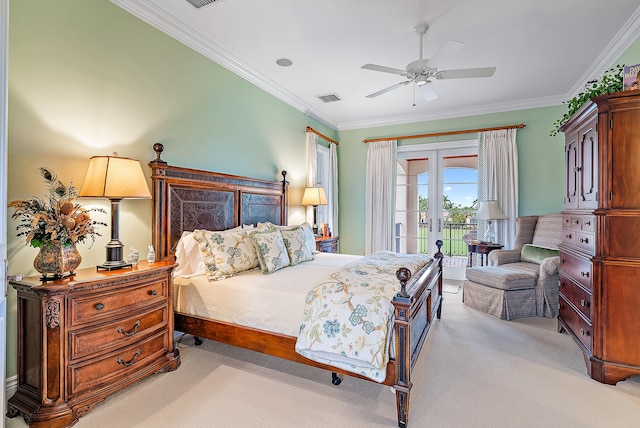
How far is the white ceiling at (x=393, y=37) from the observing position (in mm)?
2674

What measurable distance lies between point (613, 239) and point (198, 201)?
347cm

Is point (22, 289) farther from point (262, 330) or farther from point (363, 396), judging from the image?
point (363, 396)

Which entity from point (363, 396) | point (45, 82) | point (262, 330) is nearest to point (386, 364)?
point (363, 396)

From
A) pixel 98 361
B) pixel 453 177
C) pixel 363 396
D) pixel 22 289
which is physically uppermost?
pixel 453 177

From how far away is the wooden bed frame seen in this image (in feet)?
5.98

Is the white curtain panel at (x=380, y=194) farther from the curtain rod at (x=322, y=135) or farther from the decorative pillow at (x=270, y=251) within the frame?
the decorative pillow at (x=270, y=251)

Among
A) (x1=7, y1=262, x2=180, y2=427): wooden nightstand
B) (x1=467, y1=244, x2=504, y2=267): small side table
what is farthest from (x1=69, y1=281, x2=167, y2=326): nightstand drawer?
(x1=467, y1=244, x2=504, y2=267): small side table

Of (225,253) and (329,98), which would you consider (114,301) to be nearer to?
(225,253)

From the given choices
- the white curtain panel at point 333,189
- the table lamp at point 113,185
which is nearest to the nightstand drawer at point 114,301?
the table lamp at point 113,185

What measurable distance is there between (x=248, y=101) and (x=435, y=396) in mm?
3655

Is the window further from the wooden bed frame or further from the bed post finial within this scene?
the bed post finial

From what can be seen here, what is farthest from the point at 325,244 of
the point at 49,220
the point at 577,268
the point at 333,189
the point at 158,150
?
the point at 49,220

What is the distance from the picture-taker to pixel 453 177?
5.60 metres

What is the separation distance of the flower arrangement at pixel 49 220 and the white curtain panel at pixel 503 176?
5.38 meters
